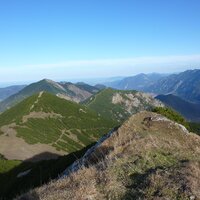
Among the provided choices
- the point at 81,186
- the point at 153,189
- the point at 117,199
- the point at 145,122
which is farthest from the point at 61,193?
the point at 145,122

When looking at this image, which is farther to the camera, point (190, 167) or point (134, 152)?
point (134, 152)

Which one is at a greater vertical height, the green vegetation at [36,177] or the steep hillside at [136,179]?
the steep hillside at [136,179]

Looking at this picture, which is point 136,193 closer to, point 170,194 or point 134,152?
point 170,194

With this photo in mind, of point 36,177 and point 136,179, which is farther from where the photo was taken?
point 36,177

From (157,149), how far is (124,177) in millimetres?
5112

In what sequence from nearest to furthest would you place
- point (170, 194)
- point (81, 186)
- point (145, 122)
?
point (170, 194) → point (81, 186) → point (145, 122)

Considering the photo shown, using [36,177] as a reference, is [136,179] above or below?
above

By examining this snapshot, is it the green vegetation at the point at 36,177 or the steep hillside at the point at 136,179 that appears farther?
the green vegetation at the point at 36,177

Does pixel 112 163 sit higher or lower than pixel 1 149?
higher

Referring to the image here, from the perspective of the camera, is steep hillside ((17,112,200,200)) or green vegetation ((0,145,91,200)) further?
green vegetation ((0,145,91,200))

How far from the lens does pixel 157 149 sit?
2042 cm

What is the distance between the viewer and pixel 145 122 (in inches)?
1492

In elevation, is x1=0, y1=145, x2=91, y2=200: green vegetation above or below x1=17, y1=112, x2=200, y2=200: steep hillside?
below

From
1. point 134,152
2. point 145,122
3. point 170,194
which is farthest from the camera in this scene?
point 145,122
